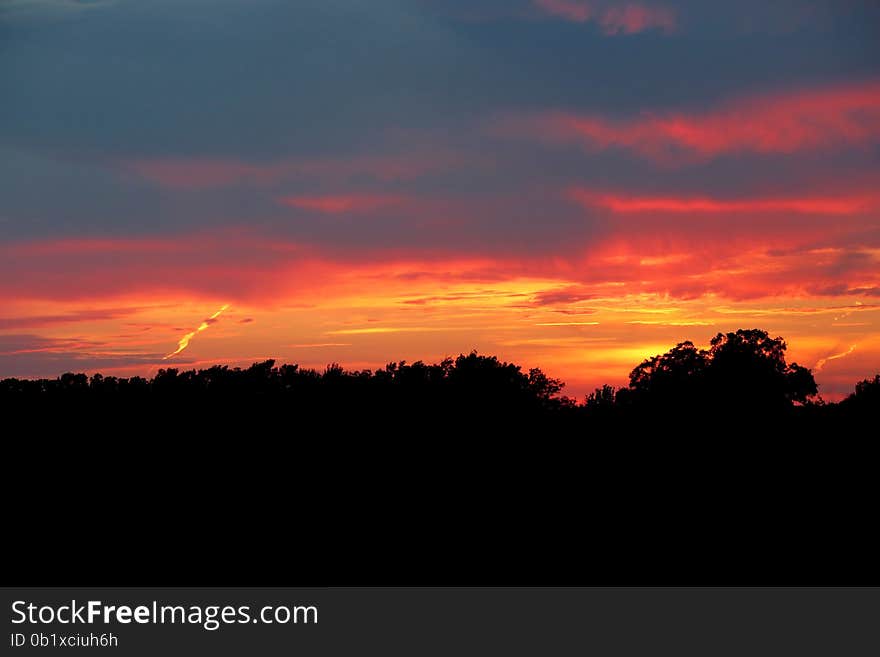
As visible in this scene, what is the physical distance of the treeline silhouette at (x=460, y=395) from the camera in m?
58.4

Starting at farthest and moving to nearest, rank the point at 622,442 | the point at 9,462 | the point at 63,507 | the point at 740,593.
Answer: the point at 622,442, the point at 9,462, the point at 63,507, the point at 740,593

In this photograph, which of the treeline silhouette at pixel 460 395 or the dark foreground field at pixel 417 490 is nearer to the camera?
the dark foreground field at pixel 417 490

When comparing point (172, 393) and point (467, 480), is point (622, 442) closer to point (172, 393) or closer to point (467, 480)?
point (467, 480)

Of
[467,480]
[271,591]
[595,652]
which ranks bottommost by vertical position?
[595,652]

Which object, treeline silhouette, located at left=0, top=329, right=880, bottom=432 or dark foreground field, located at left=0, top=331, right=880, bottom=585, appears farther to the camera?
treeline silhouette, located at left=0, top=329, right=880, bottom=432

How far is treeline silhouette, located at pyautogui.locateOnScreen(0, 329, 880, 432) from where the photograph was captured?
5838 centimetres

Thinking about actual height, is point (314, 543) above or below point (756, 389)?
below

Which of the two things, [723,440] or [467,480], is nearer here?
[467,480]

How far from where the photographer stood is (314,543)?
3791cm

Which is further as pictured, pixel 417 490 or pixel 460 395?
pixel 460 395

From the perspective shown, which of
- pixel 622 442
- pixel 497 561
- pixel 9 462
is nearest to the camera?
pixel 497 561

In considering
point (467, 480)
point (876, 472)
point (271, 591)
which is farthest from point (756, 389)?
point (271, 591)

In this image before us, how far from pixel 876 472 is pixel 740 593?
16086 millimetres

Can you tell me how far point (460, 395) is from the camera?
69.1 metres
